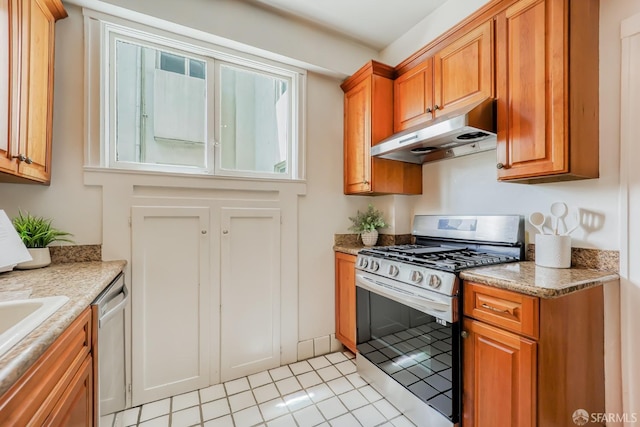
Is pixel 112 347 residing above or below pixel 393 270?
below

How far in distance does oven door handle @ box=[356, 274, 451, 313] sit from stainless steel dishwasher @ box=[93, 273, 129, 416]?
144cm

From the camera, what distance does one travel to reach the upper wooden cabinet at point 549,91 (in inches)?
52.1

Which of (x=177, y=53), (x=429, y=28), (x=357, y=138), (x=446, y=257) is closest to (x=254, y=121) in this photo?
(x=177, y=53)

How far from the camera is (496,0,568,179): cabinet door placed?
4.39 feet

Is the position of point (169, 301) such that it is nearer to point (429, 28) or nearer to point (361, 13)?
point (361, 13)

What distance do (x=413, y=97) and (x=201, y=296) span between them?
6.92 ft

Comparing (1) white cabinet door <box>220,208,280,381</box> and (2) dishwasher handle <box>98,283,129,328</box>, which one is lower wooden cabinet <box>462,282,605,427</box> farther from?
(2) dishwasher handle <box>98,283,129,328</box>

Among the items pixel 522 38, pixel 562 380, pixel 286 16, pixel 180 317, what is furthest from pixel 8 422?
pixel 286 16

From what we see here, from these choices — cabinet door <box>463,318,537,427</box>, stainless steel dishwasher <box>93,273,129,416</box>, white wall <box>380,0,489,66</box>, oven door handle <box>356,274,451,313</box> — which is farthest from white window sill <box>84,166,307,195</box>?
cabinet door <box>463,318,537,427</box>

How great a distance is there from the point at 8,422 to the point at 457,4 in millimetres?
2828

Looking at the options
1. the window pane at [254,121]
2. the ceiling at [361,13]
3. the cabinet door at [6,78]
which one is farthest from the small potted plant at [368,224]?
the cabinet door at [6,78]

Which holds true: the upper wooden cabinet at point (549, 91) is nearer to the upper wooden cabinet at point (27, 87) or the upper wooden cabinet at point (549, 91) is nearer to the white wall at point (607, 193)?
the white wall at point (607, 193)

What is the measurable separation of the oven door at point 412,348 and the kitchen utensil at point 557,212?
770 millimetres

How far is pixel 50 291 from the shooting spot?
1.04 metres
